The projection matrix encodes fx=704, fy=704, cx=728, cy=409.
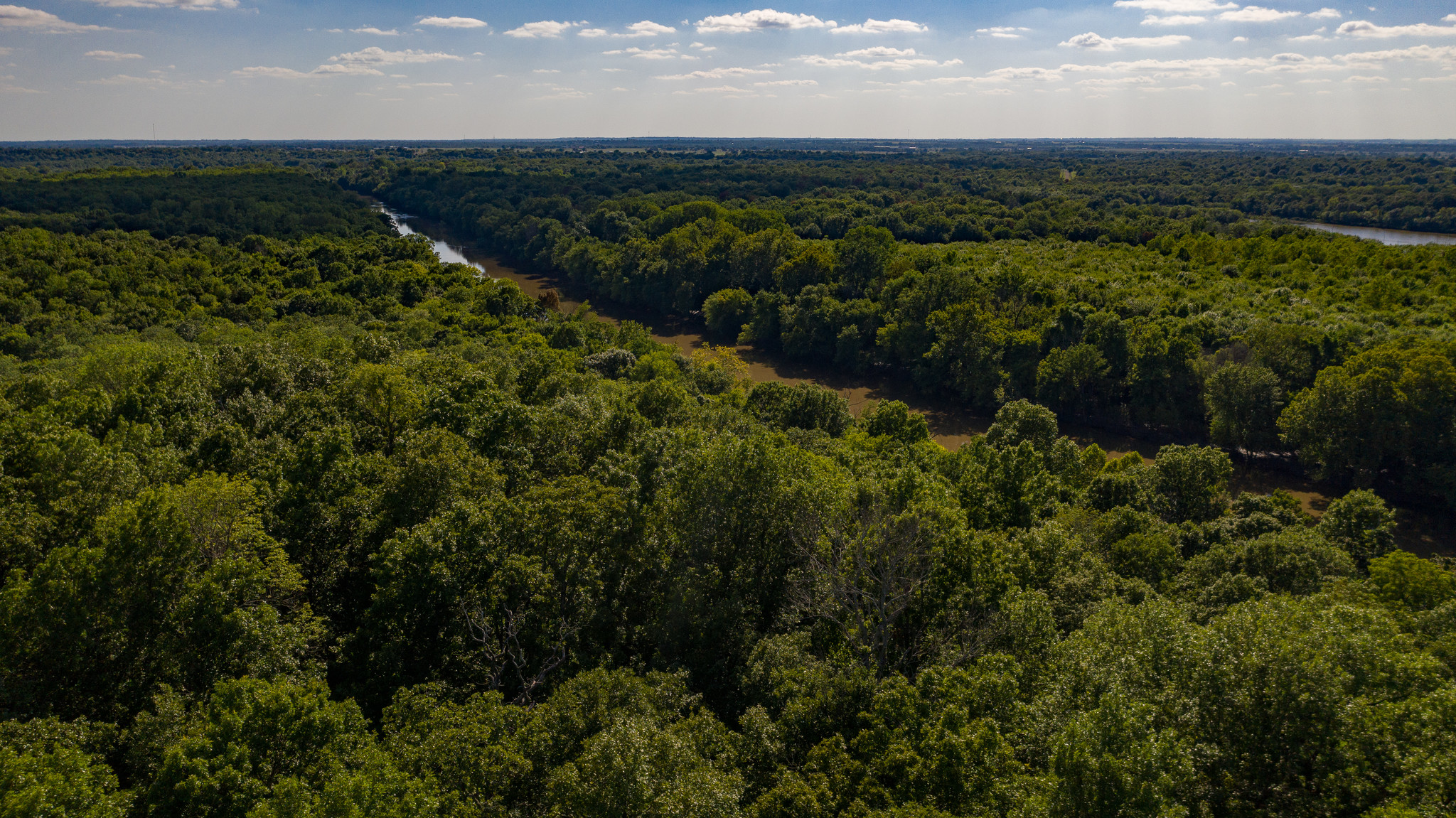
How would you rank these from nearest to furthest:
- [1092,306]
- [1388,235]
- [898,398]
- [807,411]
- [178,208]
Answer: [807,411], [1092,306], [898,398], [178,208], [1388,235]

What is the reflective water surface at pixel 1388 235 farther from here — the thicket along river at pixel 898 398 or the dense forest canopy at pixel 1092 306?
the thicket along river at pixel 898 398

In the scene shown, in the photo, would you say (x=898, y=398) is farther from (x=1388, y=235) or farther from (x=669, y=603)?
(x=1388, y=235)

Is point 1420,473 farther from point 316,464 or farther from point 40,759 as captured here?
point 40,759

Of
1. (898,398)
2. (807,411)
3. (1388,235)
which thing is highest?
(1388,235)

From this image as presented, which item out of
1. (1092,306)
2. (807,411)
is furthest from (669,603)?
(1092,306)

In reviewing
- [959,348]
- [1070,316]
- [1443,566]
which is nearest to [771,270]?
[959,348]

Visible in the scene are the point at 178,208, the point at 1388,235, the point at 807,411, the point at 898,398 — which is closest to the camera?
the point at 807,411

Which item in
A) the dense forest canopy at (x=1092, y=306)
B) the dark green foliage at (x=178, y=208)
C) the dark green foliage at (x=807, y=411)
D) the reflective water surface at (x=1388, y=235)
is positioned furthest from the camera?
the reflective water surface at (x=1388, y=235)

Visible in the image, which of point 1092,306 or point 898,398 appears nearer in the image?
point 1092,306

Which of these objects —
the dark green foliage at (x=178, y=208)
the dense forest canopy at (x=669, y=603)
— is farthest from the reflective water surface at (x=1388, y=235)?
the dark green foliage at (x=178, y=208)
